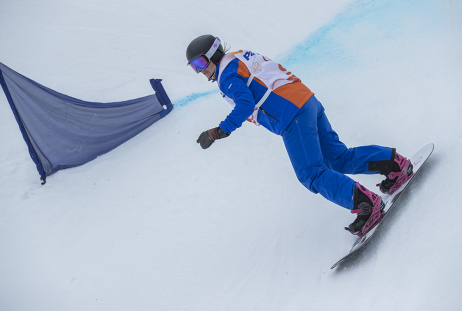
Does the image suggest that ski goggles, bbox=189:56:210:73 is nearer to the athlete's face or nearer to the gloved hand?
the athlete's face

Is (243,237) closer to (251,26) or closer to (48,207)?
(48,207)

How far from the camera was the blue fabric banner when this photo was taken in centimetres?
350

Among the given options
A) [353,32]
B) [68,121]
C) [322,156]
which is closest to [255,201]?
[322,156]

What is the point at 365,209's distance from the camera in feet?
6.50

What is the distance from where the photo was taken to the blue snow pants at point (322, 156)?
1967 mm

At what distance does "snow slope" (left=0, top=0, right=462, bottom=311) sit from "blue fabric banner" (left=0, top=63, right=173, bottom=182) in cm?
16

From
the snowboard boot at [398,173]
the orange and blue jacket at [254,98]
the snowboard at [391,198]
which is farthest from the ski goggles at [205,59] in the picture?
the snowboard at [391,198]

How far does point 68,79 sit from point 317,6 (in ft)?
16.1

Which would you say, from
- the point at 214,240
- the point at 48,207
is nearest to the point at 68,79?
the point at 48,207

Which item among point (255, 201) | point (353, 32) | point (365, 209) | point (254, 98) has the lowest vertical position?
point (255, 201)

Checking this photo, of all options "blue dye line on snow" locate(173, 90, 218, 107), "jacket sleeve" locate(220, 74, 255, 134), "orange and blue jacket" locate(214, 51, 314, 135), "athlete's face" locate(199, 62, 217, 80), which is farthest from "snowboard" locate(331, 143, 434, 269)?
"blue dye line on snow" locate(173, 90, 218, 107)

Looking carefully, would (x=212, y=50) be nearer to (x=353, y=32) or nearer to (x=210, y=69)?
(x=210, y=69)

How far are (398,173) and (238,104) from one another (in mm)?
1292

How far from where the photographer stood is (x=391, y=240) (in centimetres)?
207
